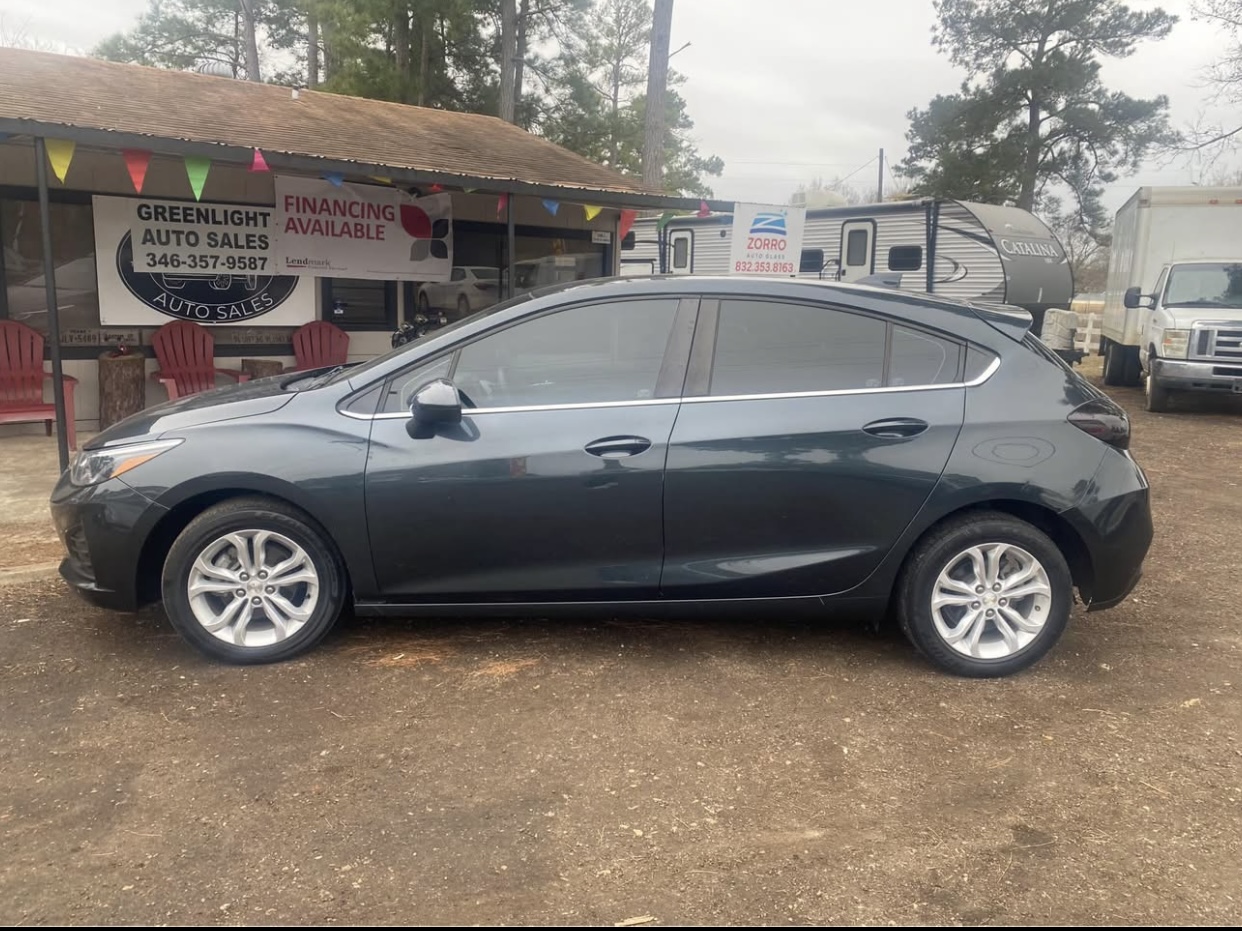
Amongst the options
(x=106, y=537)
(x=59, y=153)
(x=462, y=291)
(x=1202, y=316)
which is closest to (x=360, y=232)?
(x=462, y=291)

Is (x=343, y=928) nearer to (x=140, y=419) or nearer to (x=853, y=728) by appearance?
(x=853, y=728)

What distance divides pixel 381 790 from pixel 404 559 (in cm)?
101

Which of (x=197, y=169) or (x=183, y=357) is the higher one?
(x=197, y=169)

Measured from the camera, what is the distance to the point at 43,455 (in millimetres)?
7805

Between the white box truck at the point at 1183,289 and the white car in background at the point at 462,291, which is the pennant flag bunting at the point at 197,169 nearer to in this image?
the white car in background at the point at 462,291

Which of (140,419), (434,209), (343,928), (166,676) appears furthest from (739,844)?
(434,209)

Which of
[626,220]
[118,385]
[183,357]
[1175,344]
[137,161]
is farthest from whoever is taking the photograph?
[1175,344]

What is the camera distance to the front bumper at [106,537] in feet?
12.3

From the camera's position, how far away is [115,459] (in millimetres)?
3826

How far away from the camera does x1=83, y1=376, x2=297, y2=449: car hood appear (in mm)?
3875

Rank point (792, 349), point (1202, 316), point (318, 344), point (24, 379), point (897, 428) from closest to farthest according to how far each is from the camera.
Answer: point (897, 428) → point (792, 349) → point (24, 379) → point (318, 344) → point (1202, 316)

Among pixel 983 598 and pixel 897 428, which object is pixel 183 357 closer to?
pixel 897 428

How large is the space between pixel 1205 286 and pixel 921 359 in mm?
Result: 10868

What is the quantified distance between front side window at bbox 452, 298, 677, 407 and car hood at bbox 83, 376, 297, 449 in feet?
2.65
